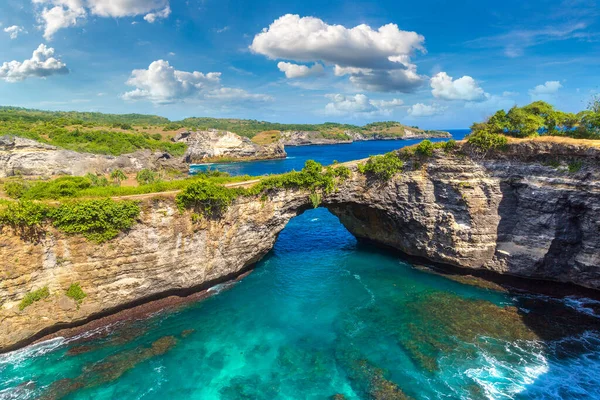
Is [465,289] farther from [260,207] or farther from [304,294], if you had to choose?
[260,207]

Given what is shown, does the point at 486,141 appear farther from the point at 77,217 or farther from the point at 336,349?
the point at 77,217

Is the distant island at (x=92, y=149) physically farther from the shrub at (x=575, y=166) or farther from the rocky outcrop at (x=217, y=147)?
the shrub at (x=575, y=166)

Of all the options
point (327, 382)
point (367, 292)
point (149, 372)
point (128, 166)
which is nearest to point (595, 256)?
point (367, 292)

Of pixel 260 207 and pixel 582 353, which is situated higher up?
pixel 260 207

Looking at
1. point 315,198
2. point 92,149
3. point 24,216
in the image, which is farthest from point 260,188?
point 92,149

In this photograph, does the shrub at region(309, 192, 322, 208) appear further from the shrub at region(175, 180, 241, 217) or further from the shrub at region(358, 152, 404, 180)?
the shrub at region(175, 180, 241, 217)

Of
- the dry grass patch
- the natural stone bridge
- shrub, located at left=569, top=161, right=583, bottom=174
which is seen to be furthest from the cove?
the dry grass patch
